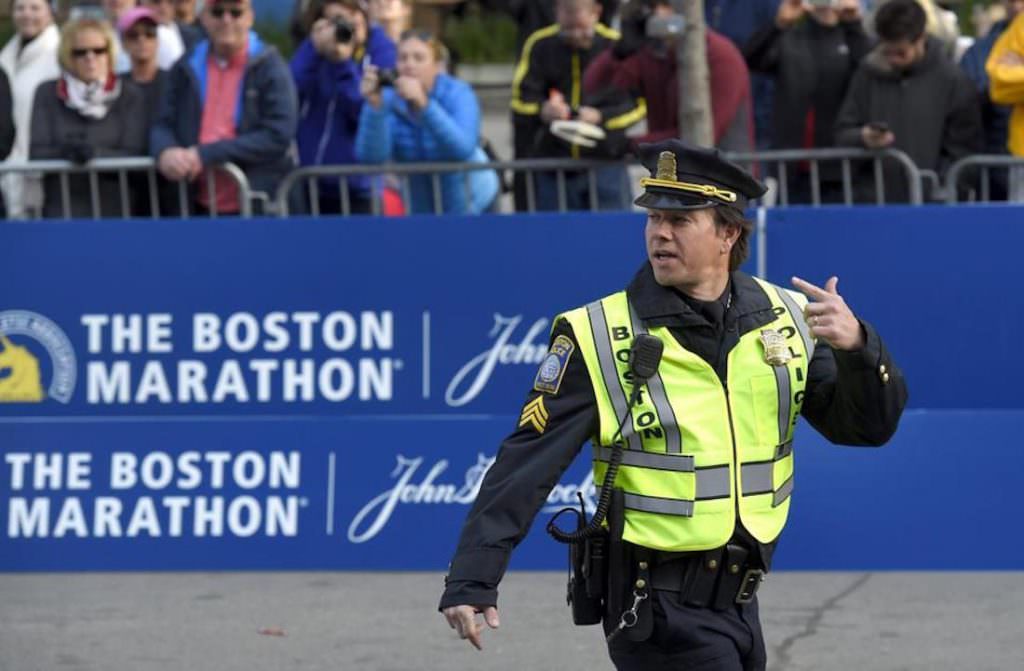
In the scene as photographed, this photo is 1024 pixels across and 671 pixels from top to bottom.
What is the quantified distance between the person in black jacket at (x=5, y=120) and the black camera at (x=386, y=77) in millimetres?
2039

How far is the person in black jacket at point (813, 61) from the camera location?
10.6m

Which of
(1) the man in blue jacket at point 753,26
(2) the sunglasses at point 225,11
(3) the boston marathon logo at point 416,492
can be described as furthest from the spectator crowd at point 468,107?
(3) the boston marathon logo at point 416,492

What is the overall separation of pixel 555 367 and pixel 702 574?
0.55 m

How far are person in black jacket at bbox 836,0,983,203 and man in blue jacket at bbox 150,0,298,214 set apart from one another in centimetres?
278

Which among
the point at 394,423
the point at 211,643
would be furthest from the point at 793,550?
the point at 211,643

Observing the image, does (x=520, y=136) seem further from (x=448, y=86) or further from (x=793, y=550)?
(x=793, y=550)

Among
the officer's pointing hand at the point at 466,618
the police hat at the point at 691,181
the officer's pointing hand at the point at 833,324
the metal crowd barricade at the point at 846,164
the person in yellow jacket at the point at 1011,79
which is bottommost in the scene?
the officer's pointing hand at the point at 466,618

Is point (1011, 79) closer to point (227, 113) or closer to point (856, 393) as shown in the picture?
point (227, 113)

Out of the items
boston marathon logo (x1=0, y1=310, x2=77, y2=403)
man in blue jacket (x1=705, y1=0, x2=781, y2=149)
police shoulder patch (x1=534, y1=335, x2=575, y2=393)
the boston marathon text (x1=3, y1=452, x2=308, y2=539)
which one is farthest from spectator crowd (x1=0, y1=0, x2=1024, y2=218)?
police shoulder patch (x1=534, y1=335, x2=575, y2=393)

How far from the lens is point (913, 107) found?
393 inches

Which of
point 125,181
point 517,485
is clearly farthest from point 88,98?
point 517,485

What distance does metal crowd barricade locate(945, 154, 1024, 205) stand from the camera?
31.5 feet

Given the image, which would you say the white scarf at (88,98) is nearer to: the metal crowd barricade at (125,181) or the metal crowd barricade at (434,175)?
the metal crowd barricade at (125,181)

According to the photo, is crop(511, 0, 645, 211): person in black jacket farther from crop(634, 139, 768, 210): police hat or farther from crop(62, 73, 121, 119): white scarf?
crop(634, 139, 768, 210): police hat
